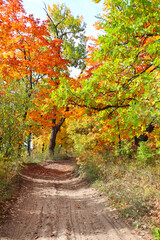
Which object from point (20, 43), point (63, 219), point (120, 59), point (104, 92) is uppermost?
point (20, 43)

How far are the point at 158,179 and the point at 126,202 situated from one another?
1.37 metres

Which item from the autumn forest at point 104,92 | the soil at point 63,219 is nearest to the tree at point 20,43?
the autumn forest at point 104,92

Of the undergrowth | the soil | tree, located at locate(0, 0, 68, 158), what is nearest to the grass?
the undergrowth

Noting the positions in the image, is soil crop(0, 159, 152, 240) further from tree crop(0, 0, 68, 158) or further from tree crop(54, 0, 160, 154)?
tree crop(0, 0, 68, 158)

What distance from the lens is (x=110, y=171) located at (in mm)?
8367

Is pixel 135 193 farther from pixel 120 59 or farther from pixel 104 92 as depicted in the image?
pixel 120 59

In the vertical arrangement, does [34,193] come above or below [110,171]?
below

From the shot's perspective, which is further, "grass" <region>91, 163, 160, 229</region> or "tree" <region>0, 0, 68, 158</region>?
"tree" <region>0, 0, 68, 158</region>

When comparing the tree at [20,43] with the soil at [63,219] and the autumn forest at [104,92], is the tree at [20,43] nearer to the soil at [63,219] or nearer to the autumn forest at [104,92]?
the autumn forest at [104,92]

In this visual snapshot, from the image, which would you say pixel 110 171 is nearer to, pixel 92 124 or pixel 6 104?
pixel 92 124

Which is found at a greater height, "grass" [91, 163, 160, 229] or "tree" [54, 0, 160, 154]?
"tree" [54, 0, 160, 154]

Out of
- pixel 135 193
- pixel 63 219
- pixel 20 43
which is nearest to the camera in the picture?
pixel 63 219

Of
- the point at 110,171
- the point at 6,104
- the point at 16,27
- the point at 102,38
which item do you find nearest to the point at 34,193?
the point at 110,171

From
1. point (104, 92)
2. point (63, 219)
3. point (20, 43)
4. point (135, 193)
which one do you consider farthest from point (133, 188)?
point (20, 43)
